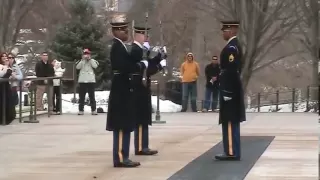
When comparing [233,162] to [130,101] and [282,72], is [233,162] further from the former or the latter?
[282,72]

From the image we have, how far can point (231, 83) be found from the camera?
1025cm

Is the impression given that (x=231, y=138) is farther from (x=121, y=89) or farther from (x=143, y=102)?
(x=121, y=89)

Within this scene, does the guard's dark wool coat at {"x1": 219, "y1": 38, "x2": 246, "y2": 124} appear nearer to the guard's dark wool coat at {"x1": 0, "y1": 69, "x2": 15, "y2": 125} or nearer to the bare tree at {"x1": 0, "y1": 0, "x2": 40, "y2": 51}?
the guard's dark wool coat at {"x1": 0, "y1": 69, "x2": 15, "y2": 125}

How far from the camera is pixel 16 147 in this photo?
501 inches

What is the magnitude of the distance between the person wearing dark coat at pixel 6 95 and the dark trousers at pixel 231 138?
296 inches

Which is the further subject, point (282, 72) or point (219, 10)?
point (282, 72)

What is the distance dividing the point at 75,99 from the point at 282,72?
15167 mm

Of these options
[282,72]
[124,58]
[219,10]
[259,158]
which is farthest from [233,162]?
[282,72]

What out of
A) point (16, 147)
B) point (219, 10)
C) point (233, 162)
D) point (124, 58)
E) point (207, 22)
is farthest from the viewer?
point (207, 22)

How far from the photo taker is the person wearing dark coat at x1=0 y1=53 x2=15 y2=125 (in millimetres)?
16422

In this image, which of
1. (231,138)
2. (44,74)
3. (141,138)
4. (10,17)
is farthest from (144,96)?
(10,17)

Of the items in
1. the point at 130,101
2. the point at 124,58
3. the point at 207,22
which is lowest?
the point at 130,101

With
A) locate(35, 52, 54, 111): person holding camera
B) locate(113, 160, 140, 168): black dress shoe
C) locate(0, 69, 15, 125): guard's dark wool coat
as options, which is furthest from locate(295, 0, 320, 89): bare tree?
locate(113, 160, 140, 168): black dress shoe

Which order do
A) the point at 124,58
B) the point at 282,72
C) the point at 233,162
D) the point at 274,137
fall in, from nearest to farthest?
the point at 124,58 < the point at 233,162 < the point at 274,137 < the point at 282,72
